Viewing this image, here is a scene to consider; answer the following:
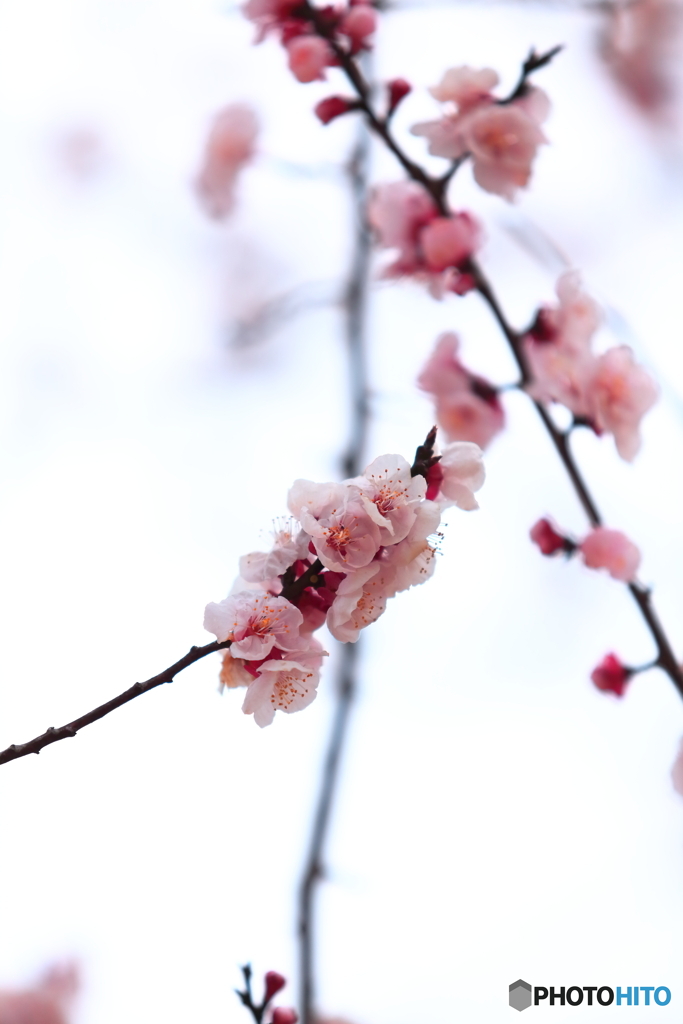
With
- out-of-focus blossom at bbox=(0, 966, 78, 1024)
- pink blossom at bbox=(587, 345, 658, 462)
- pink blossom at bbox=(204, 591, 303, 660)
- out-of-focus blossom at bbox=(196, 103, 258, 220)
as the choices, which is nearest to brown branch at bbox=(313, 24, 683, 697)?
pink blossom at bbox=(587, 345, 658, 462)

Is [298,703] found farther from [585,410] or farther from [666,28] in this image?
[666,28]

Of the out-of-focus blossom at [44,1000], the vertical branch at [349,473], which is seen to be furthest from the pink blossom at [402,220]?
the out-of-focus blossom at [44,1000]

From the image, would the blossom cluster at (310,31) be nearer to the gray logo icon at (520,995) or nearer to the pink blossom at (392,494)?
the pink blossom at (392,494)

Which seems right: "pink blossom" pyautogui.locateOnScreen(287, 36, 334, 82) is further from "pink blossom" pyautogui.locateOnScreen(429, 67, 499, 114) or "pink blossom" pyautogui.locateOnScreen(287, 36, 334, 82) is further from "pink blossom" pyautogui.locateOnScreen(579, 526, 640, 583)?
"pink blossom" pyautogui.locateOnScreen(579, 526, 640, 583)

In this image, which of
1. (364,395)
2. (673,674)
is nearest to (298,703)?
(673,674)

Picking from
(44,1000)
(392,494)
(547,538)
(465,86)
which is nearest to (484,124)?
(465,86)

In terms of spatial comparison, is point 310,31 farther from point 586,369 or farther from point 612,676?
point 612,676
